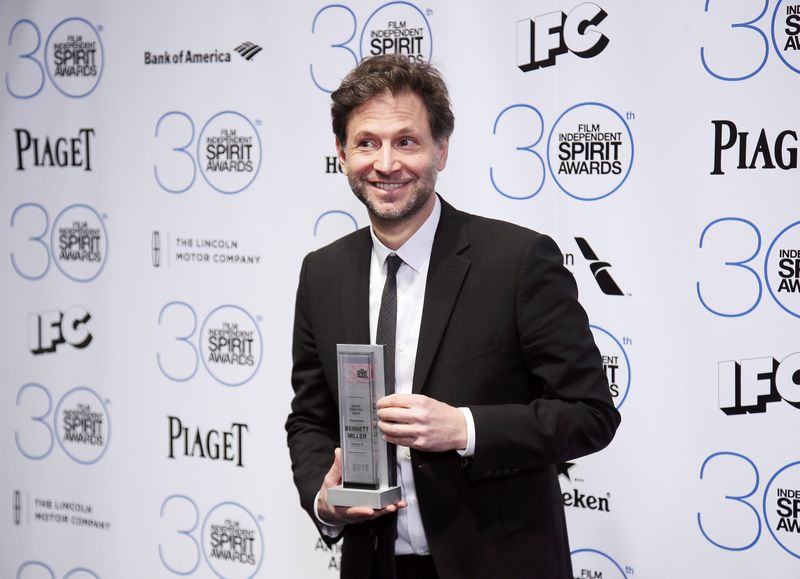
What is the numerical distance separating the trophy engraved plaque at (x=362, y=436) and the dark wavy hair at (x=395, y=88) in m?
0.56

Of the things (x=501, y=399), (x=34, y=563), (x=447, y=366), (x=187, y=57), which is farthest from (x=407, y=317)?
(x=34, y=563)

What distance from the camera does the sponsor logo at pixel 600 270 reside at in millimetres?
2543

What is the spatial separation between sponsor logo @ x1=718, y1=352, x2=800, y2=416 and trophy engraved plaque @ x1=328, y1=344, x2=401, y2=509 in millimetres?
1043

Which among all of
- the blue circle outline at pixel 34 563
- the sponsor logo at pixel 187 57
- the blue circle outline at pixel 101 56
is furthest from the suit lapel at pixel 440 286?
the blue circle outline at pixel 34 563

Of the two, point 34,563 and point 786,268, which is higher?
point 786,268

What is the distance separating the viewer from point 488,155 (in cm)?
266

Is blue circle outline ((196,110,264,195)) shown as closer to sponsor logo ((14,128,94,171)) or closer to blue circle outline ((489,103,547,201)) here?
sponsor logo ((14,128,94,171))

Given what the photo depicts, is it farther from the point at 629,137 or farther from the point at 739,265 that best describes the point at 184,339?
the point at 739,265

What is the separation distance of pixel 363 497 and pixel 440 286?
0.46m

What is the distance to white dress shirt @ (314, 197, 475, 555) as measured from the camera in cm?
194

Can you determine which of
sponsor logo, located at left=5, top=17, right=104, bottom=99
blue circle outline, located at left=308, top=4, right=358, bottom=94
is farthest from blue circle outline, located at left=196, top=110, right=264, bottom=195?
sponsor logo, located at left=5, top=17, right=104, bottom=99

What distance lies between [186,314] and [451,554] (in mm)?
1611

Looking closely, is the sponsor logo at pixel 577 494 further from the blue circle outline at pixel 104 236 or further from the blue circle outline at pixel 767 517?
the blue circle outline at pixel 104 236

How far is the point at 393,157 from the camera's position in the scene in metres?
1.98
